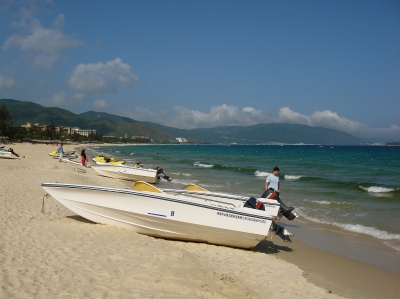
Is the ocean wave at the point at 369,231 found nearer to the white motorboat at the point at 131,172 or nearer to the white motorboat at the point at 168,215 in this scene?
the white motorboat at the point at 168,215

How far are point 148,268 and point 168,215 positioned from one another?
2.42m

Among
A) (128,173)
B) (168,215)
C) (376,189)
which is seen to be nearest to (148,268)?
(168,215)

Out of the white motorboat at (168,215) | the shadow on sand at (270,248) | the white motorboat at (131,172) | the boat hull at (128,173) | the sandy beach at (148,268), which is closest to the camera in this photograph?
the sandy beach at (148,268)

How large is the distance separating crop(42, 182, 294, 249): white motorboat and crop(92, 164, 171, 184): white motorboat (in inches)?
468

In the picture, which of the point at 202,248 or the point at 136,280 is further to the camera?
the point at 202,248

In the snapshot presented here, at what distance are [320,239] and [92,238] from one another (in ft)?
20.0

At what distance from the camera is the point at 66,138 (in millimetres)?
137000

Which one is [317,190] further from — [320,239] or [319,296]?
[319,296]

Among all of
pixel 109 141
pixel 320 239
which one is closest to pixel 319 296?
pixel 320 239

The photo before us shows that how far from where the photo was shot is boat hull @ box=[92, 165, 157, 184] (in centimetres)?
2045

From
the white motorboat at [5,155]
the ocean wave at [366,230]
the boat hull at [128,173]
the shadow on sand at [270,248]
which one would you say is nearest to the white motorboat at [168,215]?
the shadow on sand at [270,248]

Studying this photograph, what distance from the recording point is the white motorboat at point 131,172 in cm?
2031

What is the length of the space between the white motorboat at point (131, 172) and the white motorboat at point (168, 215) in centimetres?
1188

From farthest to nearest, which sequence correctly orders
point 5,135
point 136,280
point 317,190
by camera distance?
point 5,135 → point 317,190 → point 136,280
